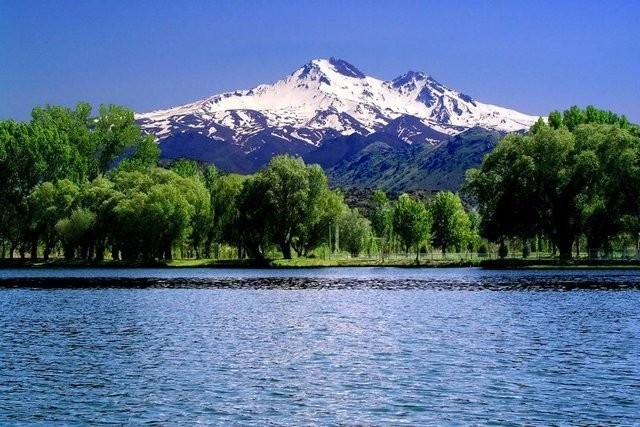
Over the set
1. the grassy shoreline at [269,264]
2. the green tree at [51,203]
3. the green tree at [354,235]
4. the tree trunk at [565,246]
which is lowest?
the grassy shoreline at [269,264]

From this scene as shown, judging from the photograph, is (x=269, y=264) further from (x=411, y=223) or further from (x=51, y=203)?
(x=51, y=203)

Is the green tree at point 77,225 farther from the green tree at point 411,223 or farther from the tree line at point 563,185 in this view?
the tree line at point 563,185

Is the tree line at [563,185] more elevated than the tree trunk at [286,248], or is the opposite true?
the tree line at [563,185]

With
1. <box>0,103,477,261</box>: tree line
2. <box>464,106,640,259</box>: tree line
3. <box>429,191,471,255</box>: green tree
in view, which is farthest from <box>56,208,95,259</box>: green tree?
<box>429,191,471,255</box>: green tree

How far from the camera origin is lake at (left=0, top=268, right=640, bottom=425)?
22562 mm

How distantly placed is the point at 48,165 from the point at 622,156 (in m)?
98.5

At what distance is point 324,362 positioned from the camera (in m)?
31.5

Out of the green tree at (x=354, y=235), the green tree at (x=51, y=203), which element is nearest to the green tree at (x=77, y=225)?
the green tree at (x=51, y=203)

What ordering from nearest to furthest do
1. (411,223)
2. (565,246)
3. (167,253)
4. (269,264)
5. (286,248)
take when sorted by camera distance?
1. (565,246)
2. (286,248)
3. (269,264)
4. (167,253)
5. (411,223)

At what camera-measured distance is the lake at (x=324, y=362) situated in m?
22.6

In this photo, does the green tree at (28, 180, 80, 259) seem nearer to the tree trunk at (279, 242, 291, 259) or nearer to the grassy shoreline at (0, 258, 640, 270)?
the grassy shoreline at (0, 258, 640, 270)

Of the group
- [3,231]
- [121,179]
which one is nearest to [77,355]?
[121,179]

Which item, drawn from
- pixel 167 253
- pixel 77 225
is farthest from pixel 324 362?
pixel 167 253

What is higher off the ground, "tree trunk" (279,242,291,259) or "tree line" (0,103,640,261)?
"tree line" (0,103,640,261)
